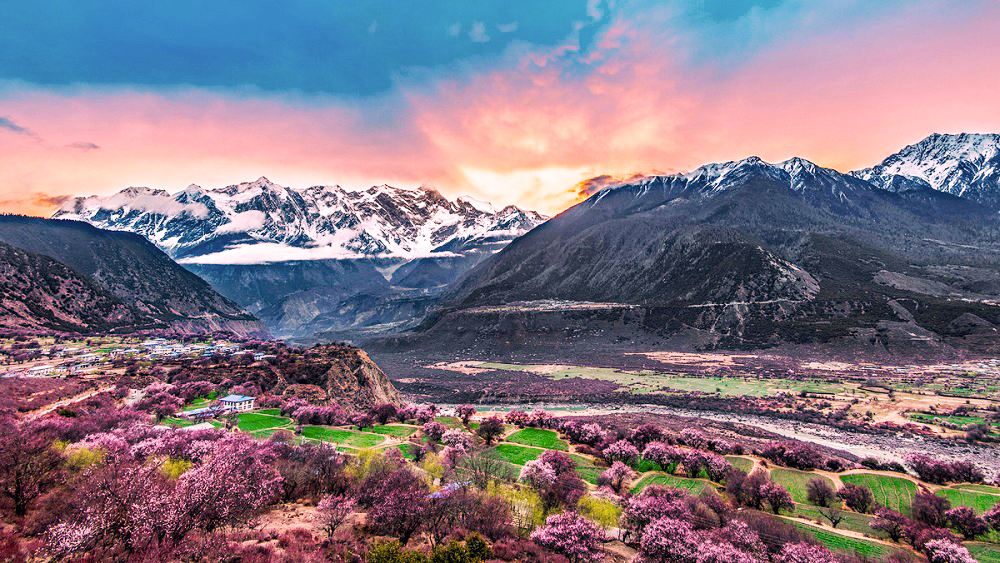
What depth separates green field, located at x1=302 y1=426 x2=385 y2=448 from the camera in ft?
137

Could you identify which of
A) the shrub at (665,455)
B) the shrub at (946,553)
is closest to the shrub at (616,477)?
the shrub at (665,455)

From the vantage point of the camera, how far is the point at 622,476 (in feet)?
119

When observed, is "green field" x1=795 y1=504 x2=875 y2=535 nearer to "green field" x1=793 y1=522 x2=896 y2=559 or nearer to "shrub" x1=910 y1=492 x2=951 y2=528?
"green field" x1=793 y1=522 x2=896 y2=559

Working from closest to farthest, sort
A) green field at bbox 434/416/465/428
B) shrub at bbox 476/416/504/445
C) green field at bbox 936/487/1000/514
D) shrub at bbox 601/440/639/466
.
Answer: green field at bbox 936/487/1000/514
shrub at bbox 601/440/639/466
shrub at bbox 476/416/504/445
green field at bbox 434/416/465/428

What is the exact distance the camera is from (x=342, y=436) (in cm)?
4375

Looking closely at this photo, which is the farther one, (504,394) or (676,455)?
(504,394)

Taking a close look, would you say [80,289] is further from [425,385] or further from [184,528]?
[184,528]

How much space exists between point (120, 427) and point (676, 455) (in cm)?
4500

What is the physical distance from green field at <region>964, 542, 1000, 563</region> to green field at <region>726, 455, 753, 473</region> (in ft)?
48.8

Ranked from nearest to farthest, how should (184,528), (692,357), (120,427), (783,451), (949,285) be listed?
(184,528) < (120,427) < (783,451) < (692,357) < (949,285)

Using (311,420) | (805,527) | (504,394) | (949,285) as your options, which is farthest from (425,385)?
(949,285)

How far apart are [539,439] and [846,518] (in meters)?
26.2

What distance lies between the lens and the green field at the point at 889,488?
33.5m

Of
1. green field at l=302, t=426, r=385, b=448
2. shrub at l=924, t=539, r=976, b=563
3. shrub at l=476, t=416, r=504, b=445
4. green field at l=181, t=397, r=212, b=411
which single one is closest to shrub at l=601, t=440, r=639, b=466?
shrub at l=476, t=416, r=504, b=445
